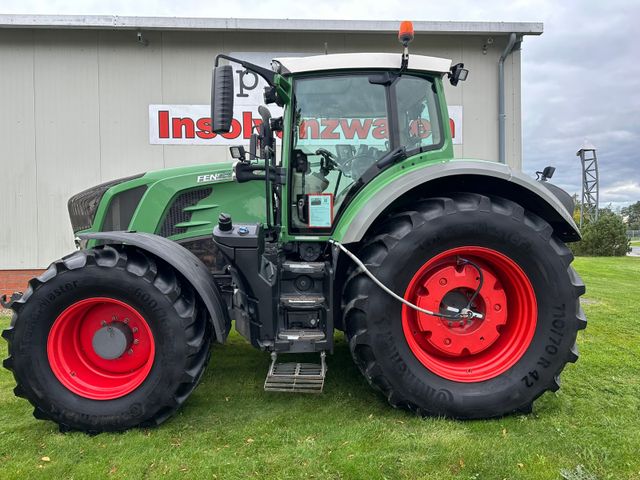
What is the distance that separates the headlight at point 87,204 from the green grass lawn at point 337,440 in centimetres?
139

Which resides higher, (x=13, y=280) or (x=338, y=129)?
Result: (x=338, y=129)

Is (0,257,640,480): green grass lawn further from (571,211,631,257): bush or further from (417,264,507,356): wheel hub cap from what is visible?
(571,211,631,257): bush

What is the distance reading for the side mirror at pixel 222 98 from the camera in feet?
8.07

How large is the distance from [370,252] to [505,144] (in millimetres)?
5082

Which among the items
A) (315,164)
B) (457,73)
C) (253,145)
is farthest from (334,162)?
(457,73)

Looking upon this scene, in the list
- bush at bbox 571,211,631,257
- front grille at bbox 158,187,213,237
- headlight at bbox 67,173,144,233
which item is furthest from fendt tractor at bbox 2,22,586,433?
bush at bbox 571,211,631,257

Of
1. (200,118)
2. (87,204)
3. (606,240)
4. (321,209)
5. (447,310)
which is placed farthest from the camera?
(606,240)

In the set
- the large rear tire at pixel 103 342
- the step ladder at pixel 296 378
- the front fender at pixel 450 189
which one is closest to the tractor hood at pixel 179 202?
the large rear tire at pixel 103 342

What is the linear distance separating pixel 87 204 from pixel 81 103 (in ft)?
11.9

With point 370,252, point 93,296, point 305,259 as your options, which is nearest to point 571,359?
point 370,252

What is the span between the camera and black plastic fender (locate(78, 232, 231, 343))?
262 cm

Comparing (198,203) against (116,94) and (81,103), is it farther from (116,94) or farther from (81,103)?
(81,103)

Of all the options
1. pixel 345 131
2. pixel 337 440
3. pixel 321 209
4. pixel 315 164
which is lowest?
pixel 337 440

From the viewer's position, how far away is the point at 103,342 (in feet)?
8.73
